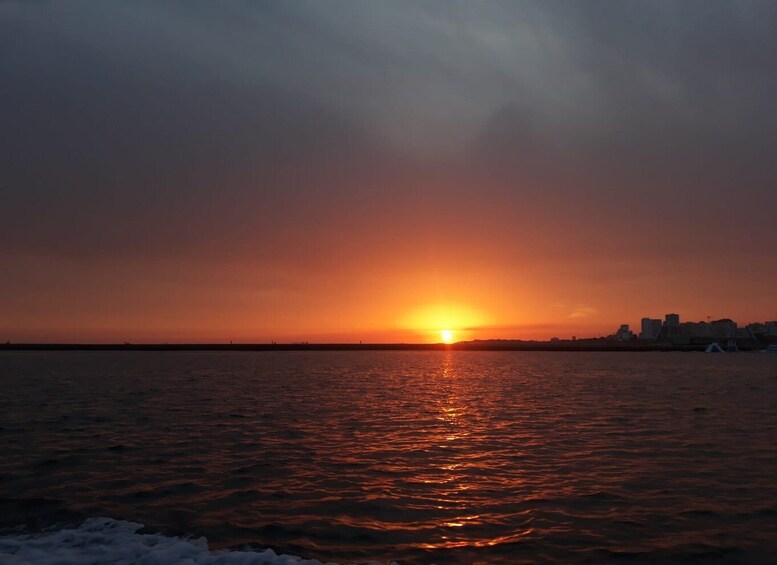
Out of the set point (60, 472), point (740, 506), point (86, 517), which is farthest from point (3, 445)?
point (740, 506)

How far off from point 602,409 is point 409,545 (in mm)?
31161

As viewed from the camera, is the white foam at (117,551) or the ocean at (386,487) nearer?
the white foam at (117,551)

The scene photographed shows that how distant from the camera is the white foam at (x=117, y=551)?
11914 millimetres

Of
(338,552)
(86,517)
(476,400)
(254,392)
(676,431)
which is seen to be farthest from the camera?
(254,392)

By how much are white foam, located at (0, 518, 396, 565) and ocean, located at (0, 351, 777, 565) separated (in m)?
0.05

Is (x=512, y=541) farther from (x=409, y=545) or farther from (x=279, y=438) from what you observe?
(x=279, y=438)

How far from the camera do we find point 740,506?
16375 millimetres

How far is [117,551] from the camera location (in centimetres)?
1246

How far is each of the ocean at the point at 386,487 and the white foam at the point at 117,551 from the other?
2.0 inches

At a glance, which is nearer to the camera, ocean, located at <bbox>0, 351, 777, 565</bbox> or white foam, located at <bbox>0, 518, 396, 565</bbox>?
white foam, located at <bbox>0, 518, 396, 565</bbox>

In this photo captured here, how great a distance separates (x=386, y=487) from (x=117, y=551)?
8415 millimetres

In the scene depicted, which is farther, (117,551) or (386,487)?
(386,487)

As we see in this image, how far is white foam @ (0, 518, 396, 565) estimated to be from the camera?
11914 millimetres

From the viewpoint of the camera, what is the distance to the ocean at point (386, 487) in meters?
13.2
